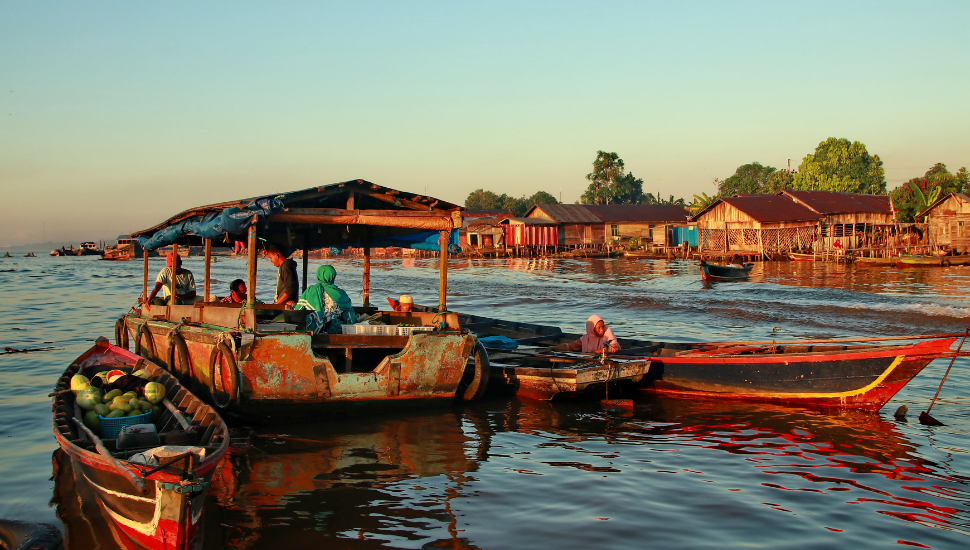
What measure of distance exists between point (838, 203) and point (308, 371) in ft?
139

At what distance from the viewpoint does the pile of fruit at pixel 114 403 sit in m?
5.97

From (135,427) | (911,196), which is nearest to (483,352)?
(135,427)

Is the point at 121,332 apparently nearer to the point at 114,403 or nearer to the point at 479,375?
the point at 114,403

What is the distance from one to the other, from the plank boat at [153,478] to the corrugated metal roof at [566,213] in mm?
50360

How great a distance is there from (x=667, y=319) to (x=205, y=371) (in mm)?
13999

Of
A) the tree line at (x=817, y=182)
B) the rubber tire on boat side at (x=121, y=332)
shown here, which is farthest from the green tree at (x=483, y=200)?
the rubber tire on boat side at (x=121, y=332)

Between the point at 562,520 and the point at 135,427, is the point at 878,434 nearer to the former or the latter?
the point at 562,520

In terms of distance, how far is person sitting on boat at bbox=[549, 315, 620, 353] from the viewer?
948 cm

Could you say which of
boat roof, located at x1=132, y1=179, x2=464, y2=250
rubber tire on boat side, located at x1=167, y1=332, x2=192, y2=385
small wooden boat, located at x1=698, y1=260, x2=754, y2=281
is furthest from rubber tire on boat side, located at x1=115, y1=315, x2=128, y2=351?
small wooden boat, located at x1=698, y1=260, x2=754, y2=281

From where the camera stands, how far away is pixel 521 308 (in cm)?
2267

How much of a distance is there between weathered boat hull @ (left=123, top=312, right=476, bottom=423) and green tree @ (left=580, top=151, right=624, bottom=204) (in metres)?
72.9

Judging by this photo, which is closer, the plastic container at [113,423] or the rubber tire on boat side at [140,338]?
the plastic container at [113,423]

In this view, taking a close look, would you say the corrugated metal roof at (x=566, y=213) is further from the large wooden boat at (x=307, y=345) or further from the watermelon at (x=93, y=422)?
the watermelon at (x=93, y=422)

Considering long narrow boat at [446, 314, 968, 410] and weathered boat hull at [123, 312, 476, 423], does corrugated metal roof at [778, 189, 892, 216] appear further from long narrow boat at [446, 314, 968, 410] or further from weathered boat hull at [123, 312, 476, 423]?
weathered boat hull at [123, 312, 476, 423]
